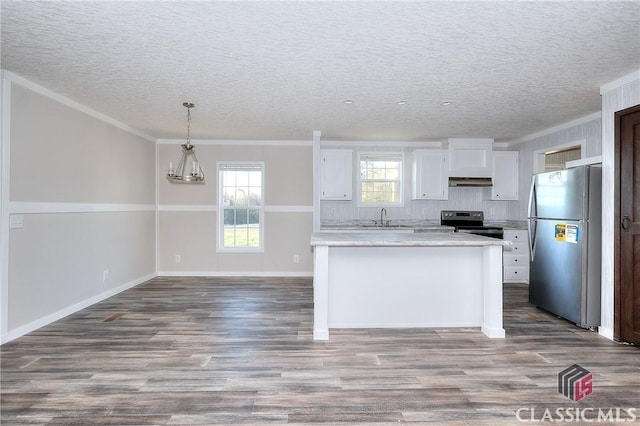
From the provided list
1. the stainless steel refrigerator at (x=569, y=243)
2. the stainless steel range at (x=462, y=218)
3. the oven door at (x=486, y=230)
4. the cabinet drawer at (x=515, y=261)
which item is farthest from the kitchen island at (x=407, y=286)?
the stainless steel range at (x=462, y=218)

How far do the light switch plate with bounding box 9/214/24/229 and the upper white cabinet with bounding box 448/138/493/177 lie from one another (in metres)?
5.72

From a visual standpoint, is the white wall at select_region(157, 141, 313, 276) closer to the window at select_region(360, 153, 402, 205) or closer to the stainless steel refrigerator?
the window at select_region(360, 153, 402, 205)

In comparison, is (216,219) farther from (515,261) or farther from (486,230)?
(515,261)

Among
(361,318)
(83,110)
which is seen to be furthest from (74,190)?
(361,318)

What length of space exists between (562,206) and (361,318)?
8.06 feet

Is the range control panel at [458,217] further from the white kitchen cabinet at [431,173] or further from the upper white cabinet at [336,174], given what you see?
the upper white cabinet at [336,174]

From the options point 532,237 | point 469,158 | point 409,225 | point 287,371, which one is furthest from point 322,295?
point 469,158

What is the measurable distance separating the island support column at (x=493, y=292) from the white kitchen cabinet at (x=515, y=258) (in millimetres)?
2642

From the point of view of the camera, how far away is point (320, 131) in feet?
17.9

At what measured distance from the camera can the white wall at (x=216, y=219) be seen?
6281mm

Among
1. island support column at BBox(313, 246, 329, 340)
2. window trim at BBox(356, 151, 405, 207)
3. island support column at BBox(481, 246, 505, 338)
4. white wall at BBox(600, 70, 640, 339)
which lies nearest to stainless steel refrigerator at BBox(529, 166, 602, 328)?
white wall at BBox(600, 70, 640, 339)

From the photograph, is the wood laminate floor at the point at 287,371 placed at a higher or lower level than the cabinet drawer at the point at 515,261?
lower

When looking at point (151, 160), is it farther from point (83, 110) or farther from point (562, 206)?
point (562, 206)

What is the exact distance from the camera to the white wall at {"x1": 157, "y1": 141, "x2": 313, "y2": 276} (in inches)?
247
